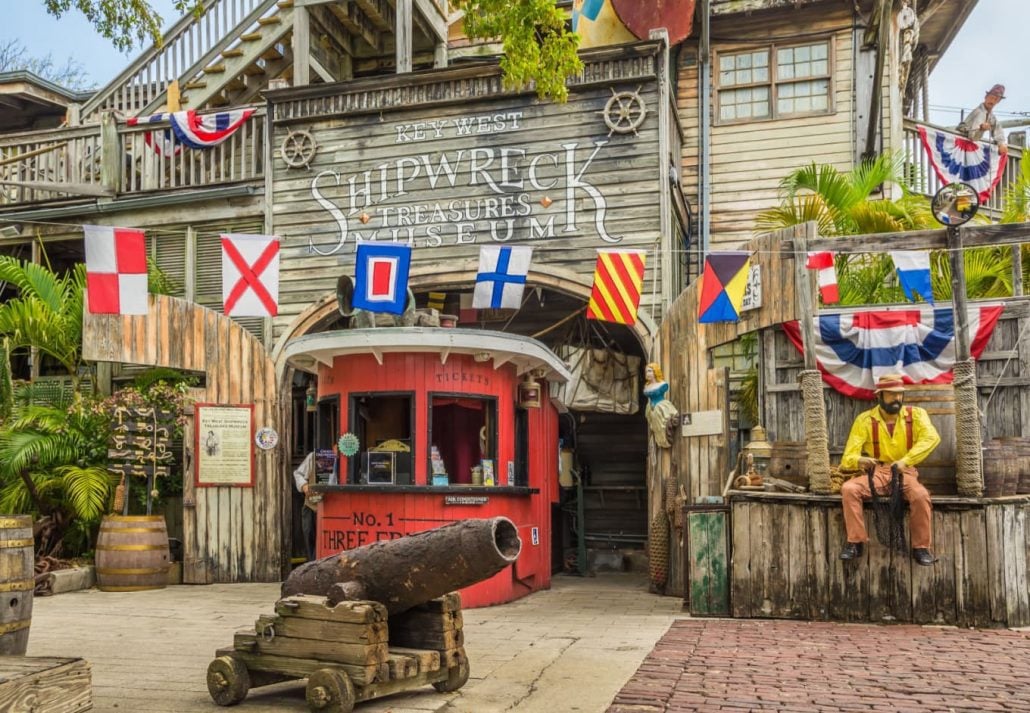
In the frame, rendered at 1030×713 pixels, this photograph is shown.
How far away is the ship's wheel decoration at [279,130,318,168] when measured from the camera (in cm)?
1447

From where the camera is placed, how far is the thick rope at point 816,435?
385 inches

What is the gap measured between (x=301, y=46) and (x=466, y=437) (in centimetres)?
740

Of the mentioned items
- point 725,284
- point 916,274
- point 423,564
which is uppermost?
point 916,274

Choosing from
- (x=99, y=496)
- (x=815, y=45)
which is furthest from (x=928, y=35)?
(x=99, y=496)

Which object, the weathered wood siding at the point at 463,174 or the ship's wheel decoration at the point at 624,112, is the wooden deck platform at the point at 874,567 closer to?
the weathered wood siding at the point at 463,174

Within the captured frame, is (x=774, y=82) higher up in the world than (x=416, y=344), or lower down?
higher up

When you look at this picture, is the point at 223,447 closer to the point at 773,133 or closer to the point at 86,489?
the point at 86,489

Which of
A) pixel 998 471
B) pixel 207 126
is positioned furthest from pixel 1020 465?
pixel 207 126

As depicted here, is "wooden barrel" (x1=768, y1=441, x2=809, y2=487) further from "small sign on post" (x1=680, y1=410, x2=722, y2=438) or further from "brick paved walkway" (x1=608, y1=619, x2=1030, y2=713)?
"brick paved walkway" (x1=608, y1=619, x2=1030, y2=713)

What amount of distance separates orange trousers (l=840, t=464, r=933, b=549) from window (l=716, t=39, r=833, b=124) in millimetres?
8190

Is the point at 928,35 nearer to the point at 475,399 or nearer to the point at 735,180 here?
the point at 735,180

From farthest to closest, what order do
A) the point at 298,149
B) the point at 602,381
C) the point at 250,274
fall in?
the point at 602,381 → the point at 298,149 → the point at 250,274

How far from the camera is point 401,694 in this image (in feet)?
21.2

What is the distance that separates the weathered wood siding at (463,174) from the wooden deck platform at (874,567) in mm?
4032
